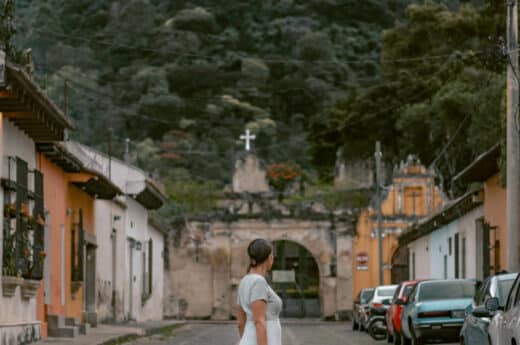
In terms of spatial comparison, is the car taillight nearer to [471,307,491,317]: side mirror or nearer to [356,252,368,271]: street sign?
[471,307,491,317]: side mirror

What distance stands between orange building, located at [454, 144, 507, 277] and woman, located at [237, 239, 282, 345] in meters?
23.8

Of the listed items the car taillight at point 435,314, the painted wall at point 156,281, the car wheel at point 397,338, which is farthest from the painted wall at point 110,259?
the car taillight at point 435,314

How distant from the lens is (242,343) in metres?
11.6

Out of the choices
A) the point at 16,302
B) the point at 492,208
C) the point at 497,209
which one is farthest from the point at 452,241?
the point at 16,302

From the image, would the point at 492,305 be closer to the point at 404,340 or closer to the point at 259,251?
the point at 259,251

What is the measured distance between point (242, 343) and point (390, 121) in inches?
3072

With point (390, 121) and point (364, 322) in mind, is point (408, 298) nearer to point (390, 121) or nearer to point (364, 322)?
point (364, 322)

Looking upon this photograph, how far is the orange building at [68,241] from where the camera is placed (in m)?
31.8

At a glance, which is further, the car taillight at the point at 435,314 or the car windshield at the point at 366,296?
the car windshield at the point at 366,296

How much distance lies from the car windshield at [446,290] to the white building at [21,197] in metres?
7.88

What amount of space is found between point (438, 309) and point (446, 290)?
0.86 meters

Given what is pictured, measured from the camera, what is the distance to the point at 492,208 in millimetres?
38438

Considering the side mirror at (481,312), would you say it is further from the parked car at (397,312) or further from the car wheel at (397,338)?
the car wheel at (397,338)

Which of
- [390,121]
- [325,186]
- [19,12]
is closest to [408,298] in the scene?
[390,121]
